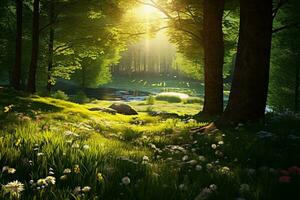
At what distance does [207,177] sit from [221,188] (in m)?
0.39

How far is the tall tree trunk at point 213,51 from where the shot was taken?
17594mm

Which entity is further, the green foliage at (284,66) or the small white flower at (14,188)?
the green foliage at (284,66)

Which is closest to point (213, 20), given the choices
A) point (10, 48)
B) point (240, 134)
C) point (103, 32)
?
point (103, 32)

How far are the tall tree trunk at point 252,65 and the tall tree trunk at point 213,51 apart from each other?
7.01 meters

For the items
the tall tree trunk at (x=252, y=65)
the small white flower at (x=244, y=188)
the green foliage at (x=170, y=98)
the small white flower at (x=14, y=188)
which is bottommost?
the green foliage at (x=170, y=98)

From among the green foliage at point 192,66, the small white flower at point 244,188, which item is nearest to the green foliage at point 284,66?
the green foliage at point 192,66

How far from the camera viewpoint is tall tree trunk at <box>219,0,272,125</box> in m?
10.5

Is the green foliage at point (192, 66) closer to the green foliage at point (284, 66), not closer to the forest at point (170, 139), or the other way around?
the green foliage at point (284, 66)

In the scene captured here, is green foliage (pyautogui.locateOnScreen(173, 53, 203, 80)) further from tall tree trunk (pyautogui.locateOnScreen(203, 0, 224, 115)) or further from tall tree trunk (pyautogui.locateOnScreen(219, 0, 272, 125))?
tall tree trunk (pyautogui.locateOnScreen(219, 0, 272, 125))

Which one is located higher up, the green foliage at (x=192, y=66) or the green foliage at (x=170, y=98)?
the green foliage at (x=192, y=66)

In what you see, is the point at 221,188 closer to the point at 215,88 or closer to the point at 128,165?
the point at 128,165

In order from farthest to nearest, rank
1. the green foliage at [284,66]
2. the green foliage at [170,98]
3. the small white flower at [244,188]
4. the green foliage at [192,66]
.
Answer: the green foliage at [170,98] → the green foliage at [192,66] → the green foliage at [284,66] → the small white flower at [244,188]

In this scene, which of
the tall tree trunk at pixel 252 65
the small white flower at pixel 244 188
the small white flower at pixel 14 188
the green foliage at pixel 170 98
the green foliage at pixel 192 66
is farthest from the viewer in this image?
the green foliage at pixel 170 98

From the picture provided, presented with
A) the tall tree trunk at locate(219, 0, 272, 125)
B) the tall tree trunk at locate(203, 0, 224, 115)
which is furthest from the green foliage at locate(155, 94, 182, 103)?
the tall tree trunk at locate(219, 0, 272, 125)
